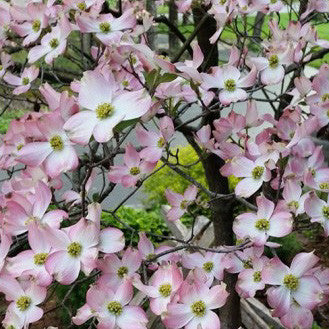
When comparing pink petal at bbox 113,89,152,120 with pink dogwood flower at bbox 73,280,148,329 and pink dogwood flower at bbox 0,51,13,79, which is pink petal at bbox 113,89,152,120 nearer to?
pink dogwood flower at bbox 73,280,148,329

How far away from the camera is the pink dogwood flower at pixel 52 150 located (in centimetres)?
80

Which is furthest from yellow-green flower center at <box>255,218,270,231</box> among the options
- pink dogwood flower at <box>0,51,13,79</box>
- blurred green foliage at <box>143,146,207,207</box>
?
blurred green foliage at <box>143,146,207,207</box>

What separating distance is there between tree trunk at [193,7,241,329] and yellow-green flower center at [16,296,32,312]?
957 millimetres

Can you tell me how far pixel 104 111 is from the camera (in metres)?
0.75

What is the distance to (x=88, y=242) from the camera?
2.68 feet

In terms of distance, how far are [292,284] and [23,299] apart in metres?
0.41

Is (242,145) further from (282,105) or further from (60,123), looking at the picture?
(282,105)

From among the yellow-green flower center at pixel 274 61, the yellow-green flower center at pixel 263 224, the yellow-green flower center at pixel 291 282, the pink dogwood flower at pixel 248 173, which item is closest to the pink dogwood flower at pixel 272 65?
the yellow-green flower center at pixel 274 61

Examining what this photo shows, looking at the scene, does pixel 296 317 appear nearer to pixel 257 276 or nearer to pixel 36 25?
pixel 257 276

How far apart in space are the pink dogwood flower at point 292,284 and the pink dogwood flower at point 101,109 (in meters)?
0.35

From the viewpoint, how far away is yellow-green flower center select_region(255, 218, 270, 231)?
974 mm

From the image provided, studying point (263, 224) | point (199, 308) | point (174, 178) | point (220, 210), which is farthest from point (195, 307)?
point (174, 178)

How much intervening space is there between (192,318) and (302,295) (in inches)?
7.4

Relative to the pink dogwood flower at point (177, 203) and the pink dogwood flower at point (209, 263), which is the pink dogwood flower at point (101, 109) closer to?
the pink dogwood flower at point (209, 263)
